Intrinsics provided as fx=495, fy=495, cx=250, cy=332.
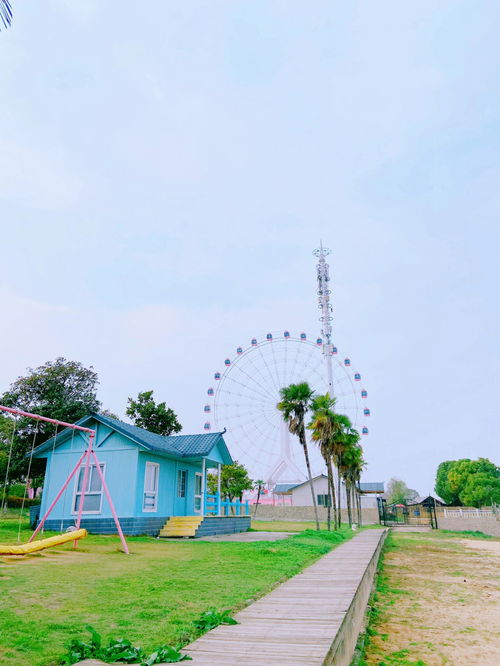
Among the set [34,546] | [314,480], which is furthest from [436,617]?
[314,480]

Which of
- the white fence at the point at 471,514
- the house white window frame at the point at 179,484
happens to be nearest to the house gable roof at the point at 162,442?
the house white window frame at the point at 179,484

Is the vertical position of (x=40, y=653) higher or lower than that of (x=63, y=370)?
lower

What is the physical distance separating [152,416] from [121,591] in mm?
28854

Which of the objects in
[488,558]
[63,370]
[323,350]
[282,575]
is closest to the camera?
[282,575]

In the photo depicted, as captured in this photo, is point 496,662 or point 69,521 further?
point 69,521

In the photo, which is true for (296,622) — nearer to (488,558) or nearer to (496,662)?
(496,662)

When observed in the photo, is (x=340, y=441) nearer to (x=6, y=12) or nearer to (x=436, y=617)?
(x=436, y=617)

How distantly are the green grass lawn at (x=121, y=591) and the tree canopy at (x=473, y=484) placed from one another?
63691 mm

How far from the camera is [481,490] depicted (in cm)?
6806

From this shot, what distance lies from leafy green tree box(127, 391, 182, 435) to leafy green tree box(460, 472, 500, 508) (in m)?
50.3

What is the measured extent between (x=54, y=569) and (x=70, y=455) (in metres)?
11.4

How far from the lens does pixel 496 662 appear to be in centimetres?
574

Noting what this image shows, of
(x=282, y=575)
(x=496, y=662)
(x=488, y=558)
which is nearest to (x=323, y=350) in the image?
(x=488, y=558)

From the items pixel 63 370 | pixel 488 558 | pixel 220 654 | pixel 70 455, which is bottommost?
pixel 488 558
